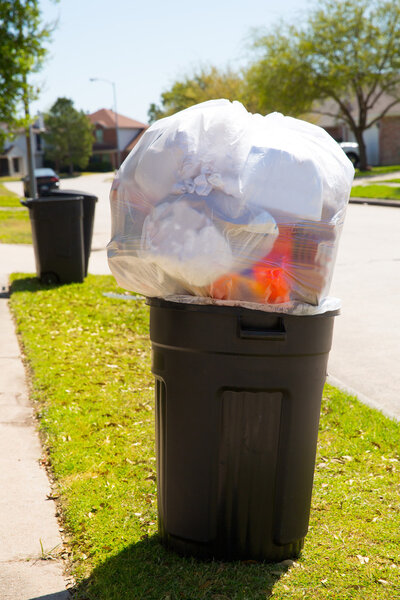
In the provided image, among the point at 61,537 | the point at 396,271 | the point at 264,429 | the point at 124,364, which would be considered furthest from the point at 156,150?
the point at 396,271

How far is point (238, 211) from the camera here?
257 cm

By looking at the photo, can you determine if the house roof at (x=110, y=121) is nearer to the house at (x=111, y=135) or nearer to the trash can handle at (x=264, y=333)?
the house at (x=111, y=135)

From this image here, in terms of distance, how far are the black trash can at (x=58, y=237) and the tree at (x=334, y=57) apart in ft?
96.7

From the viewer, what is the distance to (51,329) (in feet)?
23.1

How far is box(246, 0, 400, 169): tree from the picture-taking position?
35781 millimetres

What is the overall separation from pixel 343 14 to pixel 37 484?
36.7m

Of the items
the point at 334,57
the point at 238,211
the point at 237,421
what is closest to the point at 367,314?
the point at 237,421

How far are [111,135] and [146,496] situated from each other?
3239 inches

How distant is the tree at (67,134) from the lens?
232 ft

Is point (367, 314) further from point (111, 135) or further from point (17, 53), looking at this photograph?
point (111, 135)

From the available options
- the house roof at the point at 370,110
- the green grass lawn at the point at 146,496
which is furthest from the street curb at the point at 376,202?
the house roof at the point at 370,110

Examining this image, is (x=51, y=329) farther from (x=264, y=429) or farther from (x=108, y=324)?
(x=264, y=429)

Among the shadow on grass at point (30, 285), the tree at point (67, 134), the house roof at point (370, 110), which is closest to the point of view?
the shadow on grass at point (30, 285)

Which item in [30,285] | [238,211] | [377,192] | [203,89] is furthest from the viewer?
[203,89]
